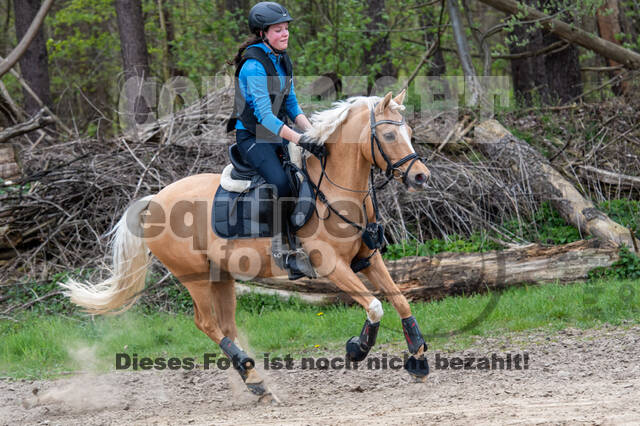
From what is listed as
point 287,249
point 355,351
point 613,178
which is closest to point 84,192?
point 287,249

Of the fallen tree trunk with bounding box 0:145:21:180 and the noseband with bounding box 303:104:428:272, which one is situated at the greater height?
the fallen tree trunk with bounding box 0:145:21:180

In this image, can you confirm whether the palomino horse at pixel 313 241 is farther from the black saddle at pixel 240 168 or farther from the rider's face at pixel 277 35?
the rider's face at pixel 277 35

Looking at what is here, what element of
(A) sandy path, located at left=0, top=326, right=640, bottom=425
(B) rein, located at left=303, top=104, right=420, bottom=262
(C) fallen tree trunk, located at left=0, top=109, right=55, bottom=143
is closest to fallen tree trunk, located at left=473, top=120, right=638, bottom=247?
(A) sandy path, located at left=0, top=326, right=640, bottom=425

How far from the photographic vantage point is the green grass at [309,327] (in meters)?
7.45

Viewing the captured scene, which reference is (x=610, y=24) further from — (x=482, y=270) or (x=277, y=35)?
(x=277, y=35)

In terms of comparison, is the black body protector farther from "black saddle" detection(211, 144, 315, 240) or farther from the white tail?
the white tail

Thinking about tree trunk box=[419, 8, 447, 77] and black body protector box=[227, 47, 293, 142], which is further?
tree trunk box=[419, 8, 447, 77]

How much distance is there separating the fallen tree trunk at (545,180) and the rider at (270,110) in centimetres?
564

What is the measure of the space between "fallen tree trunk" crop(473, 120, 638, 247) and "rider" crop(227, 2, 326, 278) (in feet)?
18.5

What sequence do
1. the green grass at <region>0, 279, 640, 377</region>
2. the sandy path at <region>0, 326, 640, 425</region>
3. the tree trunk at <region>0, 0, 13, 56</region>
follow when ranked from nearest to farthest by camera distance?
the sandy path at <region>0, 326, 640, 425</region> → the green grass at <region>0, 279, 640, 377</region> → the tree trunk at <region>0, 0, 13, 56</region>

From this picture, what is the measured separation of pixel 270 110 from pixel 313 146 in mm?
470

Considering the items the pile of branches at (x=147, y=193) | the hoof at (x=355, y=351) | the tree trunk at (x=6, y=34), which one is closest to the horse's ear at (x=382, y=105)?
the hoof at (x=355, y=351)

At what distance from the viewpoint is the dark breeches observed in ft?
18.6

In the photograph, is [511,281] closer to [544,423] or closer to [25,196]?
[544,423]
